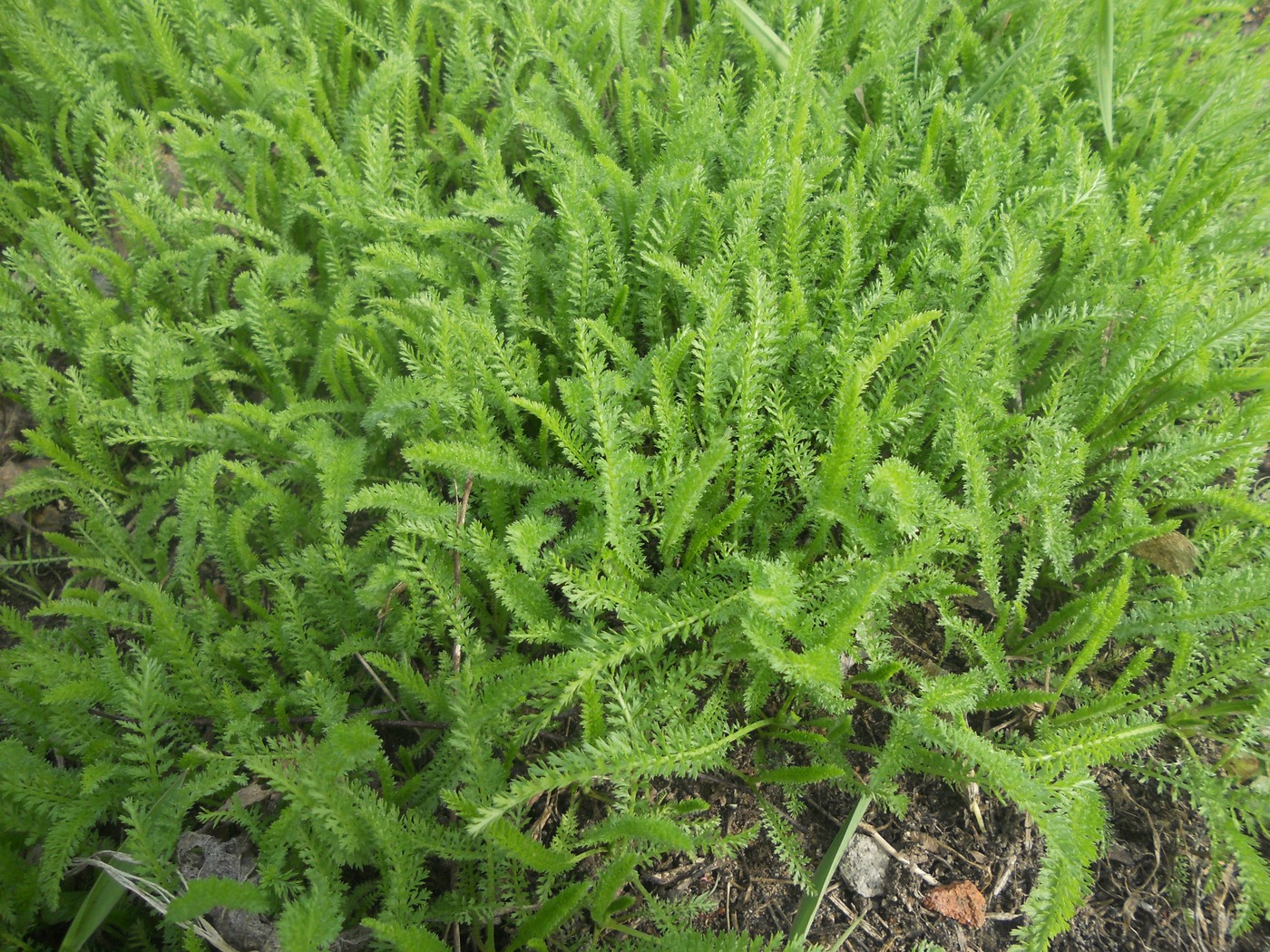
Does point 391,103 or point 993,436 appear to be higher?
point 391,103

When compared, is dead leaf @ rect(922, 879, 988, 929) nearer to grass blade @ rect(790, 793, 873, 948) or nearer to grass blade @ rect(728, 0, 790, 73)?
grass blade @ rect(790, 793, 873, 948)

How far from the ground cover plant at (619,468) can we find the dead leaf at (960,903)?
0.50 ft

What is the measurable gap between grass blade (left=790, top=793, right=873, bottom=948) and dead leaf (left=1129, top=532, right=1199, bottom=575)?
2.92 ft

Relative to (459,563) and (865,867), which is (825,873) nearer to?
(865,867)

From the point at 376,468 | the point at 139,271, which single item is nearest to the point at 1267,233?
the point at 376,468

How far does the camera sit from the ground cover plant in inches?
51.4

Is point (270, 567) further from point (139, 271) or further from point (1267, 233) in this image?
point (1267, 233)

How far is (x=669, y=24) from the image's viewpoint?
2.43 metres

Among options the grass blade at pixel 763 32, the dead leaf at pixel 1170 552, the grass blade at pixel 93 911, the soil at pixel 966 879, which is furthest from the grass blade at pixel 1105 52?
the grass blade at pixel 93 911

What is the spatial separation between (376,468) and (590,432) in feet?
1.82

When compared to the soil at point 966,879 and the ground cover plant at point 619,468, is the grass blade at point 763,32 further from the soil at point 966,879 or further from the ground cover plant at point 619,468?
the soil at point 966,879

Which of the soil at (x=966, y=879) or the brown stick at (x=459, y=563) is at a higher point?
the brown stick at (x=459, y=563)

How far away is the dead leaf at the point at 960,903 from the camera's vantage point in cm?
134

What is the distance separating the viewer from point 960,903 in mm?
1349
